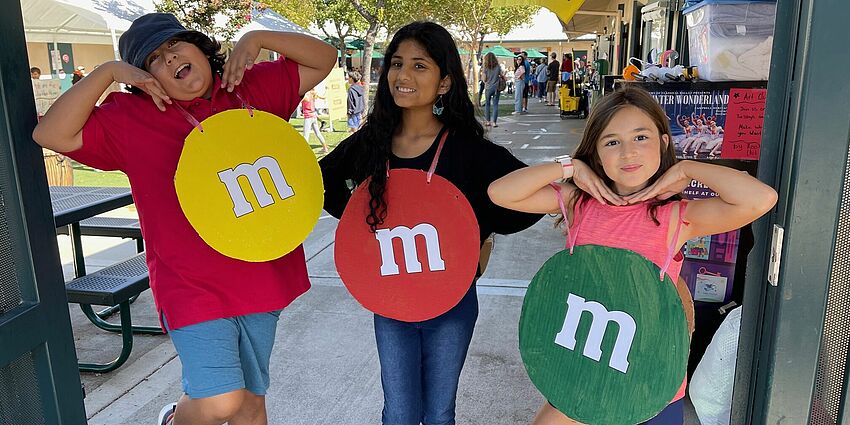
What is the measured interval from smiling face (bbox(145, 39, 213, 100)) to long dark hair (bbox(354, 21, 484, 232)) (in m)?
0.57

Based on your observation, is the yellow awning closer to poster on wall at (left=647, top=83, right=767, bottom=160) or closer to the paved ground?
the paved ground

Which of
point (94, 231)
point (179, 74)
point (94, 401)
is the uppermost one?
point (179, 74)

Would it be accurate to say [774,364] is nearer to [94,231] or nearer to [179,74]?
[179,74]

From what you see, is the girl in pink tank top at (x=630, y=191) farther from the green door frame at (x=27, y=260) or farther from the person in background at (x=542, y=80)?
the person in background at (x=542, y=80)

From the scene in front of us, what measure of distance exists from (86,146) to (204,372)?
30.5 inches

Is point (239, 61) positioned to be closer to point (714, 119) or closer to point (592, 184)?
point (592, 184)

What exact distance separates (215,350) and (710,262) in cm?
230

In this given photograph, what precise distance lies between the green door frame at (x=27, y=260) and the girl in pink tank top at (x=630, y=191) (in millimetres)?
1212

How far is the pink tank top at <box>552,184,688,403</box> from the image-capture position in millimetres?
1666

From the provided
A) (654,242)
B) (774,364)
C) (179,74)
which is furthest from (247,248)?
(774,364)

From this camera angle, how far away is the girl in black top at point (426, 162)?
6.66 ft

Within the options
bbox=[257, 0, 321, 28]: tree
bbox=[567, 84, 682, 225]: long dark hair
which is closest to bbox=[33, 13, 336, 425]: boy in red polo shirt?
bbox=[567, 84, 682, 225]: long dark hair

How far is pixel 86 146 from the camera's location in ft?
5.88

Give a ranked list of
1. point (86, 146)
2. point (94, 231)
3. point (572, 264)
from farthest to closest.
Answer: point (94, 231) < point (86, 146) < point (572, 264)
